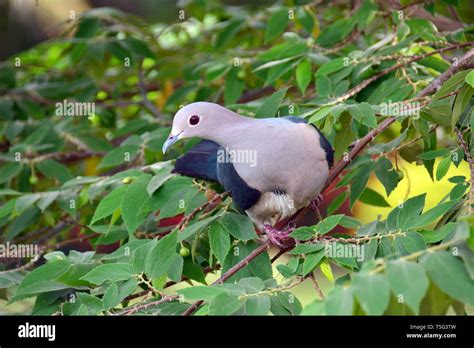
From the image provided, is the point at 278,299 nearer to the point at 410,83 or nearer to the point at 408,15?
the point at 410,83

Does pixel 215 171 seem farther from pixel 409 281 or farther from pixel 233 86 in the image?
pixel 233 86

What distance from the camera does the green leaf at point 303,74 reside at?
7.42ft

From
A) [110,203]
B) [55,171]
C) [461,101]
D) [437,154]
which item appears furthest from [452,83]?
[55,171]

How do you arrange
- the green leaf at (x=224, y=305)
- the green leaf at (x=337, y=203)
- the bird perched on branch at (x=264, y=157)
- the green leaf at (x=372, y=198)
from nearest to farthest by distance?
the green leaf at (x=224, y=305)
the bird perched on branch at (x=264, y=157)
the green leaf at (x=337, y=203)
the green leaf at (x=372, y=198)

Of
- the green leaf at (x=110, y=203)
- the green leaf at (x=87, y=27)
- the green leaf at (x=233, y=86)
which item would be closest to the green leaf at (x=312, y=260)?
the green leaf at (x=110, y=203)

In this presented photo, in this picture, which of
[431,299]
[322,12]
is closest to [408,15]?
[322,12]

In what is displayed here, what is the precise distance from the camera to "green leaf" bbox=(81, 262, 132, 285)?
1612mm

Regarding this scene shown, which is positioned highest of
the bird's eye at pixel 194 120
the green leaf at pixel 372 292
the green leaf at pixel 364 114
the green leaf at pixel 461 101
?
the green leaf at pixel 461 101

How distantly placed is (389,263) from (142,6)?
286 cm

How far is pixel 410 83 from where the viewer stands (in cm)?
204

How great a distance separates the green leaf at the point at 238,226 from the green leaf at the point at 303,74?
640 millimetres

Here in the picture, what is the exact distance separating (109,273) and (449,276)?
75 cm

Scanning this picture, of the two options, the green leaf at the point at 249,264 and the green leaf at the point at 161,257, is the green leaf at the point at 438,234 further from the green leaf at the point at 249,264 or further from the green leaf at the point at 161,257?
the green leaf at the point at 161,257
